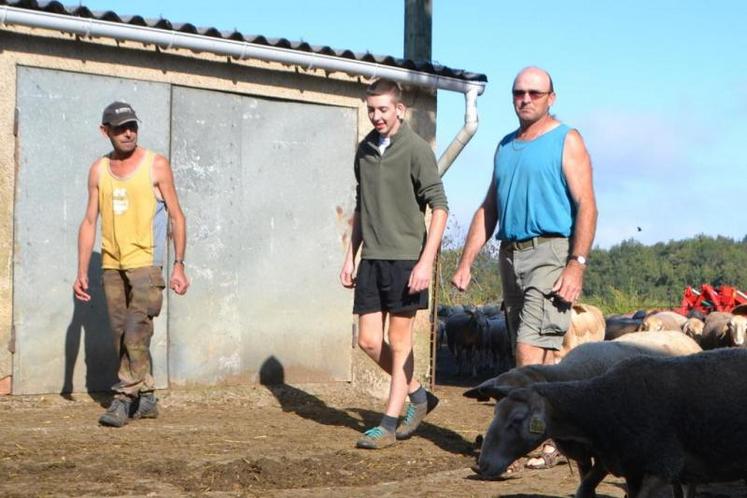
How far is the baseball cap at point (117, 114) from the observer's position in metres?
9.16

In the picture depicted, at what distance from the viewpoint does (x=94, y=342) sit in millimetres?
10477

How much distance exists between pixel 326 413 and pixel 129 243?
2.38m

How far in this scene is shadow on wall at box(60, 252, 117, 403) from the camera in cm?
1035

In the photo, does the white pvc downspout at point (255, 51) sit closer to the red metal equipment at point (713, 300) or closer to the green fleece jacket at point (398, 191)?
the green fleece jacket at point (398, 191)

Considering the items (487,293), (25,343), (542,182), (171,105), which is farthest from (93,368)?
(487,293)

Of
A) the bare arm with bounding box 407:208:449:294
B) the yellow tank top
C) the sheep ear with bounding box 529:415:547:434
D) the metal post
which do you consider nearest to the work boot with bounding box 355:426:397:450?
the bare arm with bounding box 407:208:449:294

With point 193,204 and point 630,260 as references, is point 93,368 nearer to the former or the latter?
point 193,204

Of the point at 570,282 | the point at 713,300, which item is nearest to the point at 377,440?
the point at 570,282

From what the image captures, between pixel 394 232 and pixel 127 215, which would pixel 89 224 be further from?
pixel 394 232

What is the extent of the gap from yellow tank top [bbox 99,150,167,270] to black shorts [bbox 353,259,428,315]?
1.84 metres

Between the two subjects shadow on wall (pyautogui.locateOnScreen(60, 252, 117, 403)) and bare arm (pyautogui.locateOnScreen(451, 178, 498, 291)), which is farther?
shadow on wall (pyautogui.locateOnScreen(60, 252, 117, 403))

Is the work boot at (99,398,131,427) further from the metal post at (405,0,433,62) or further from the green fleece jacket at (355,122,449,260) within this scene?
the metal post at (405,0,433,62)

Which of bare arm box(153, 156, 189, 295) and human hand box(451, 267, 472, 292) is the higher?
bare arm box(153, 156, 189, 295)

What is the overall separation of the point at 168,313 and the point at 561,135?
4.57 metres
